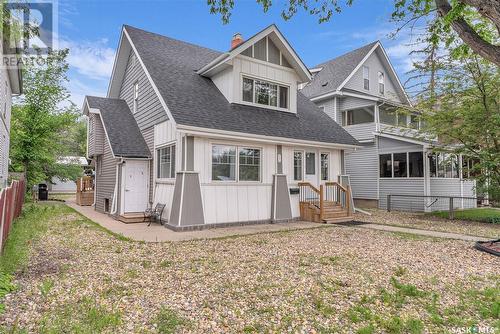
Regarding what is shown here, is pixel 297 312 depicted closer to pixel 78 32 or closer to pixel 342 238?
pixel 342 238

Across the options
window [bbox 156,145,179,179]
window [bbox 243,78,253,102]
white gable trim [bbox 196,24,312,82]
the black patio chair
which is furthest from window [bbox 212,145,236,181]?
white gable trim [bbox 196,24,312,82]

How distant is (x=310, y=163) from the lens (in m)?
12.2

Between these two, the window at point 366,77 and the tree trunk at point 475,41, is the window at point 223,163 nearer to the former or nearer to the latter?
the tree trunk at point 475,41

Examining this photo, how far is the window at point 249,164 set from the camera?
10359 mm

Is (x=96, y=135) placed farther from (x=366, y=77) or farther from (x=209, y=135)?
(x=366, y=77)

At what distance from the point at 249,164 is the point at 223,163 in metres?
1.03

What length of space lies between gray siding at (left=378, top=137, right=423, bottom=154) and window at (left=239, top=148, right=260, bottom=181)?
29.8 feet

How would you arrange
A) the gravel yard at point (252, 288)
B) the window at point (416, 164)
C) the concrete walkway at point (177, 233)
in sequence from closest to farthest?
the gravel yard at point (252, 288)
the concrete walkway at point (177, 233)
the window at point (416, 164)

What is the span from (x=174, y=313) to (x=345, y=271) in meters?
3.04

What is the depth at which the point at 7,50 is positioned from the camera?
1098cm

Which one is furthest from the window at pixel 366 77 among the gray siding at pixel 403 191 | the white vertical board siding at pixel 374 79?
the gray siding at pixel 403 191

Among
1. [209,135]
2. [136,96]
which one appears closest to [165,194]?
[209,135]

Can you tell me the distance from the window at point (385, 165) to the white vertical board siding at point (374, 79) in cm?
404

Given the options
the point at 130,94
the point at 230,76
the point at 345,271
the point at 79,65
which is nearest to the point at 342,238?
the point at 345,271
